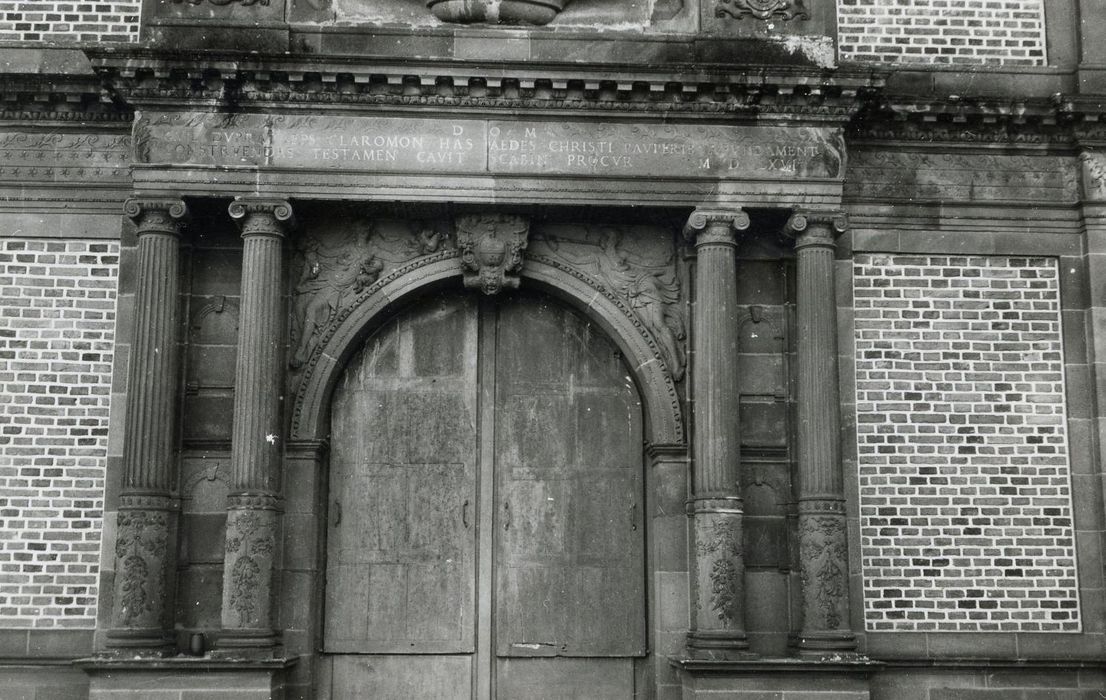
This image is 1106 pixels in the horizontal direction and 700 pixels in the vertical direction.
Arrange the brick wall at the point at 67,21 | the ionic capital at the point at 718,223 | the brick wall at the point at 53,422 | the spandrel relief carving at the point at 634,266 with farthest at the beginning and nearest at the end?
the brick wall at the point at 67,21 → the spandrel relief carving at the point at 634,266 → the ionic capital at the point at 718,223 → the brick wall at the point at 53,422

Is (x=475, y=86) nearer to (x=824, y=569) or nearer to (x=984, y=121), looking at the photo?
(x=984, y=121)

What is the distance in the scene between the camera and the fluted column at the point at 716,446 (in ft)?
39.3

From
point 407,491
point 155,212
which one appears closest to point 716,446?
point 407,491

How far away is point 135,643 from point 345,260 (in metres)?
4.03

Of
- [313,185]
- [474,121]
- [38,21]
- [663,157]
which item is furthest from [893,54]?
[38,21]

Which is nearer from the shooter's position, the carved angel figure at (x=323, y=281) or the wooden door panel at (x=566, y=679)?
the wooden door panel at (x=566, y=679)

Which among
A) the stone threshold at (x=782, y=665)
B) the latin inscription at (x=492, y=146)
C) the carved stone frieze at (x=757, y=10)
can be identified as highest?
the carved stone frieze at (x=757, y=10)

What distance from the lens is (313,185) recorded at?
1240 centimetres

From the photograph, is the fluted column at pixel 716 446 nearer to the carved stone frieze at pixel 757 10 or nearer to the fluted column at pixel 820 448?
the fluted column at pixel 820 448

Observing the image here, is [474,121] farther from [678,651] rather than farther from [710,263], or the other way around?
[678,651]

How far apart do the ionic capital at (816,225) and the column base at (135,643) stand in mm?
6838

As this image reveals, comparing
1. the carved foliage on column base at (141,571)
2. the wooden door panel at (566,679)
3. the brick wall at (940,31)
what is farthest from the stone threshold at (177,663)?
the brick wall at (940,31)

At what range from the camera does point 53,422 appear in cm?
1258

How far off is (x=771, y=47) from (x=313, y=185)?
4533 millimetres
